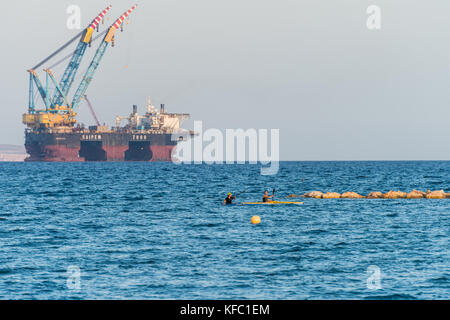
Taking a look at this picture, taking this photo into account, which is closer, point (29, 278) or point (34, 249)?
point (29, 278)

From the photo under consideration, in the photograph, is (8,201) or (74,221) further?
(8,201)

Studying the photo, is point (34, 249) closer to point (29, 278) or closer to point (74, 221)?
point (29, 278)

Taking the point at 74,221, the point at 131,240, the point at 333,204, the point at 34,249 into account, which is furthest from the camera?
the point at 333,204

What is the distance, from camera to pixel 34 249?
34938 mm

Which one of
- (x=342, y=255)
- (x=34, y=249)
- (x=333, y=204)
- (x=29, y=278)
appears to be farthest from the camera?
(x=333, y=204)

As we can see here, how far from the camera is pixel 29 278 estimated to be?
26.7m
